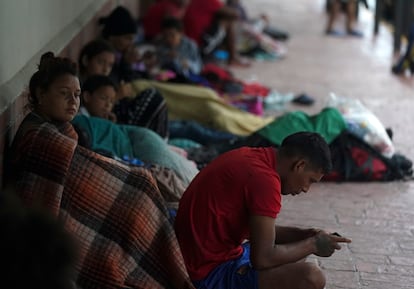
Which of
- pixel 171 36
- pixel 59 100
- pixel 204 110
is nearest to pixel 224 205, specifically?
pixel 59 100

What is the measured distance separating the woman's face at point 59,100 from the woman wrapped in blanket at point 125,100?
5.36 feet

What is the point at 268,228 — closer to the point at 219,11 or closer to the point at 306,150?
the point at 306,150

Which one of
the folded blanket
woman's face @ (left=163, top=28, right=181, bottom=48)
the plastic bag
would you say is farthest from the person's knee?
woman's face @ (left=163, top=28, right=181, bottom=48)

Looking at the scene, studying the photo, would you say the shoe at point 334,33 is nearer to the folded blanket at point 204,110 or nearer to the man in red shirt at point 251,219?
the folded blanket at point 204,110

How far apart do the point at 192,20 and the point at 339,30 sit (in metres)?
3.41

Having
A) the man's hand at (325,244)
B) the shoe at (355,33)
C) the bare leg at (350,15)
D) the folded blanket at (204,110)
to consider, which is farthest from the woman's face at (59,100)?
the bare leg at (350,15)

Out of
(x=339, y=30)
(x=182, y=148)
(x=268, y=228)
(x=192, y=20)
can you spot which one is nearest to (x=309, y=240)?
(x=268, y=228)

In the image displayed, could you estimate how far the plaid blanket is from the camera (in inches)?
137

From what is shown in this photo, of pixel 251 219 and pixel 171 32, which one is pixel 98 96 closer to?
pixel 251 219

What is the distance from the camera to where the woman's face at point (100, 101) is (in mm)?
5125

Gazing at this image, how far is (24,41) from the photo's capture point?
4445 mm

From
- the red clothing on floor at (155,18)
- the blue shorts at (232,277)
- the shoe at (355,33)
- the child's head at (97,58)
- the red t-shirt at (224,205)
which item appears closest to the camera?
the red t-shirt at (224,205)

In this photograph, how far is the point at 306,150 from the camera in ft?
11.5

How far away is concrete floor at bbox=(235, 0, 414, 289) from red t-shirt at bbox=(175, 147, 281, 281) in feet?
2.67
